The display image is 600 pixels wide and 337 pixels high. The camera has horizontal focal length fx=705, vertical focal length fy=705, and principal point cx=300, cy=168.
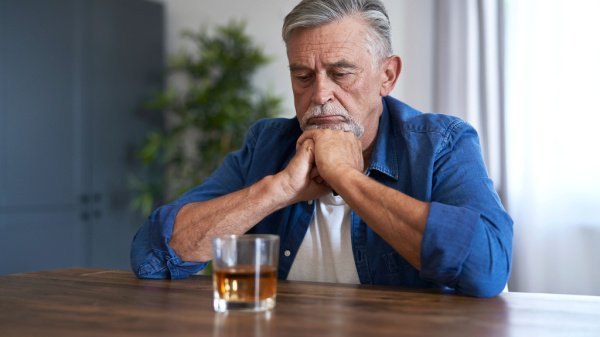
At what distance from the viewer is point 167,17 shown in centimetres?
470

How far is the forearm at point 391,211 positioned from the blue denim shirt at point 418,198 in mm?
32

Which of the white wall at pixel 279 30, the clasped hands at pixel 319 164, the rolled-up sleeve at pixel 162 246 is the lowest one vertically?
the rolled-up sleeve at pixel 162 246

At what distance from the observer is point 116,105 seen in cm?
418

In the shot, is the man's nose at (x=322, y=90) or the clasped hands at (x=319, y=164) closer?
the clasped hands at (x=319, y=164)

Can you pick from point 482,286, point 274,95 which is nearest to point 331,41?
point 482,286

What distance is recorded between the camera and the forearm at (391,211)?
1.31 meters

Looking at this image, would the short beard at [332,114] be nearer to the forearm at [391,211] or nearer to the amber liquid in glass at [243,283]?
the forearm at [391,211]

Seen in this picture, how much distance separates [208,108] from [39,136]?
0.98 metres

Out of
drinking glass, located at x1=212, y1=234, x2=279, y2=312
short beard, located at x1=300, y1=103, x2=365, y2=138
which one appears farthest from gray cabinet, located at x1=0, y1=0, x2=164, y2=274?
drinking glass, located at x1=212, y1=234, x2=279, y2=312

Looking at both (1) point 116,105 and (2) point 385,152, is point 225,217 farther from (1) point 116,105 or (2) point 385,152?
(1) point 116,105

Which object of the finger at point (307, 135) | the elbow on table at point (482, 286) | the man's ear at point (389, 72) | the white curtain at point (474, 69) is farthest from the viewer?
the white curtain at point (474, 69)

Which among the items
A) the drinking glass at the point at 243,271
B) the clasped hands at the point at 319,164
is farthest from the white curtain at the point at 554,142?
the drinking glass at the point at 243,271

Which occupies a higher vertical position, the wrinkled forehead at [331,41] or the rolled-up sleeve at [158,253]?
the wrinkled forehead at [331,41]

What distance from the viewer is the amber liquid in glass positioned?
1.04 meters
